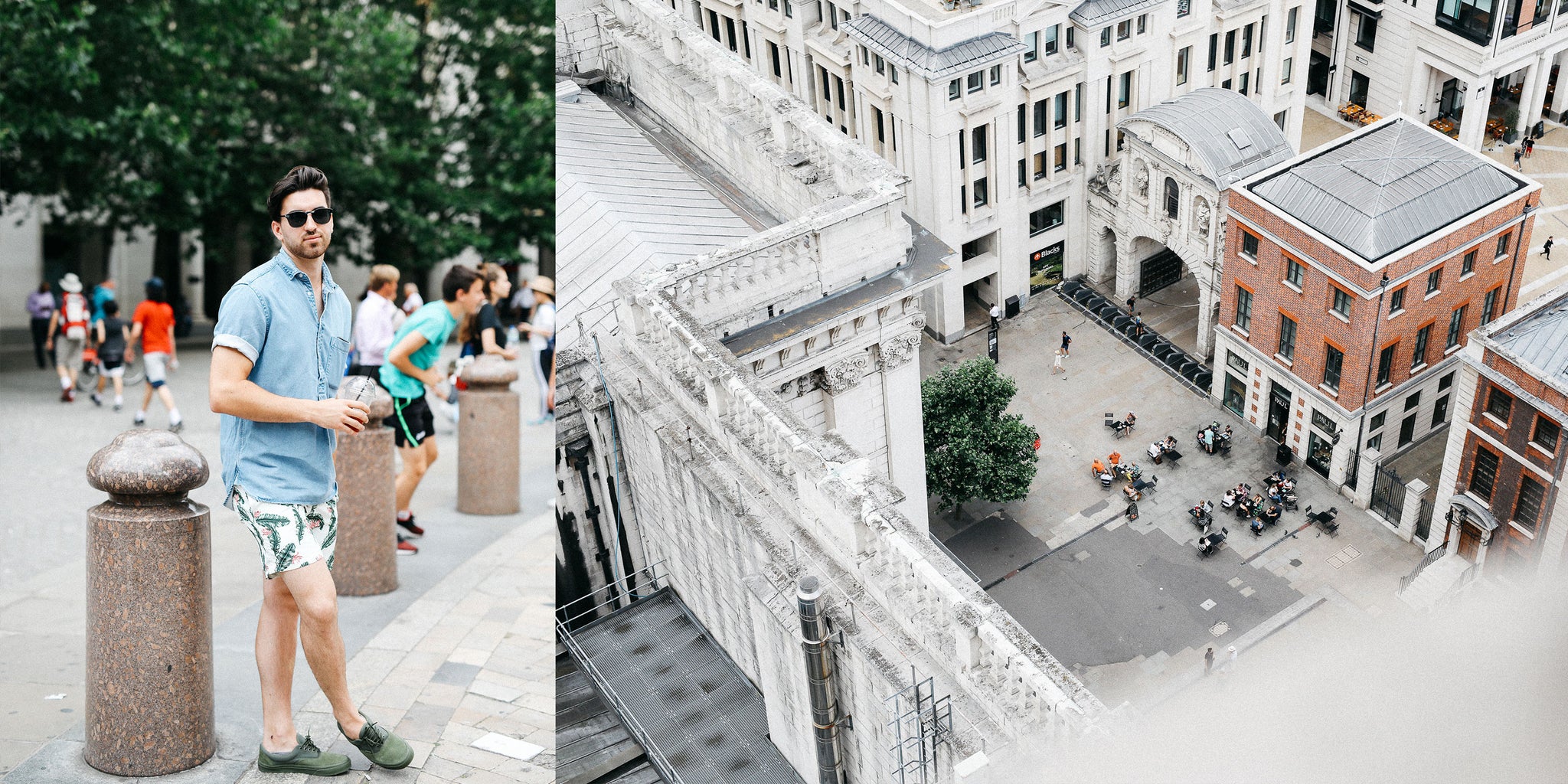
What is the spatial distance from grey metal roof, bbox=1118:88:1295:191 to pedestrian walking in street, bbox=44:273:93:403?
2825 centimetres

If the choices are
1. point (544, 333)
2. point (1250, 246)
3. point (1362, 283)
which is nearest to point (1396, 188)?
point (1362, 283)

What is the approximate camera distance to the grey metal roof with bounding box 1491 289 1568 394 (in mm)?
30984

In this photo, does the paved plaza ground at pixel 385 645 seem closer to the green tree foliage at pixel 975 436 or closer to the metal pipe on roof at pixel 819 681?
the metal pipe on roof at pixel 819 681

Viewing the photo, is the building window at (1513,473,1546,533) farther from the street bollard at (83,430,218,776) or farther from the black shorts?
the street bollard at (83,430,218,776)

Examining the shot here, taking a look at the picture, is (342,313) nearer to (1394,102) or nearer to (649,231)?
(649,231)

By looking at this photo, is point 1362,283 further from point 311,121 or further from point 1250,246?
point 311,121

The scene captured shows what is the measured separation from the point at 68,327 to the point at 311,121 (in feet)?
47.6

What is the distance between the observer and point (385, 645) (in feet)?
65.1

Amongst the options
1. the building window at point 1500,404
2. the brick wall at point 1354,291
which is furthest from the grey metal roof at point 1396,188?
the building window at point 1500,404

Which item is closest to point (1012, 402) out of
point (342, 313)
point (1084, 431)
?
point (1084, 431)

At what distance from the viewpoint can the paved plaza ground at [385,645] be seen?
15.6m

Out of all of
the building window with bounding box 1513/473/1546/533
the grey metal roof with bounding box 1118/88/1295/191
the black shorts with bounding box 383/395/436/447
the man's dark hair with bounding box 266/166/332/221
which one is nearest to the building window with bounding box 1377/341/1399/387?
the building window with bounding box 1513/473/1546/533

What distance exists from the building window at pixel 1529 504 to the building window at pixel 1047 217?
58.5ft

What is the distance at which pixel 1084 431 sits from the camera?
42.2m
